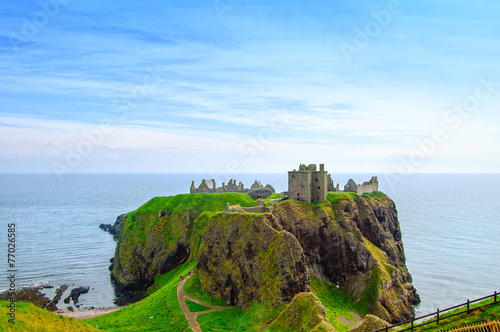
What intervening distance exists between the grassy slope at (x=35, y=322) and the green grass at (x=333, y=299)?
39706 millimetres

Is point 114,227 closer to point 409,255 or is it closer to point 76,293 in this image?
point 76,293

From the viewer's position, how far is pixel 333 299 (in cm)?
6719

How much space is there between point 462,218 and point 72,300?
167635mm

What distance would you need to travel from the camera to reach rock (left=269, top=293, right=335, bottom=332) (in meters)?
43.1

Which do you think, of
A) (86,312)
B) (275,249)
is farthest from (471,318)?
(86,312)

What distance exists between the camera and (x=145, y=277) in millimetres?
90500

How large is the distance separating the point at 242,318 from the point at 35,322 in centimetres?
3206

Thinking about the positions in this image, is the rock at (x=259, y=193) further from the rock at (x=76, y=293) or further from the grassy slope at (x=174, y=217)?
the rock at (x=76, y=293)

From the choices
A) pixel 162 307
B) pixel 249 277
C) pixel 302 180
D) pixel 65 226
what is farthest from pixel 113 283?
pixel 65 226

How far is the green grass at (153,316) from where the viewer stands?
189ft

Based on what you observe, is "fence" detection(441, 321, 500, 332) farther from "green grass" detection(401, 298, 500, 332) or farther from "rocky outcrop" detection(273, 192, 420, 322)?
A: "rocky outcrop" detection(273, 192, 420, 322)

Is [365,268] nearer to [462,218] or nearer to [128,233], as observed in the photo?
[128,233]

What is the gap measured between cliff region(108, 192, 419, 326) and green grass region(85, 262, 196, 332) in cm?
693

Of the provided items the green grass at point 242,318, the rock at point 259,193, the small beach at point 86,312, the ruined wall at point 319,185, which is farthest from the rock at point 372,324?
the rock at point 259,193
